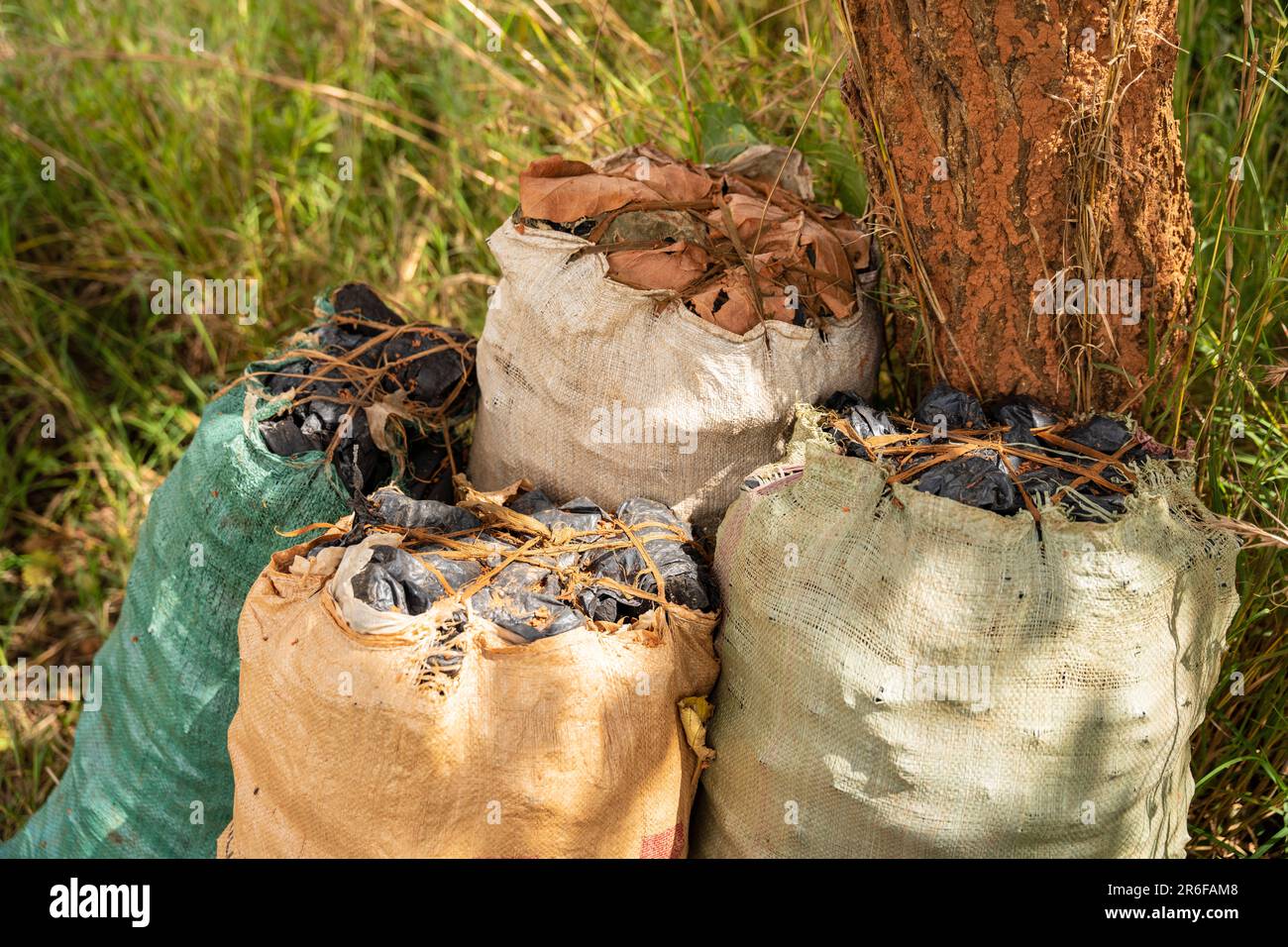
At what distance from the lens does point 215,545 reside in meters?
2.04

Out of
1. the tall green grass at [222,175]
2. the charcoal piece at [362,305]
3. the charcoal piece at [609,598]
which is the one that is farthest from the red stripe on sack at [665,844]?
the tall green grass at [222,175]

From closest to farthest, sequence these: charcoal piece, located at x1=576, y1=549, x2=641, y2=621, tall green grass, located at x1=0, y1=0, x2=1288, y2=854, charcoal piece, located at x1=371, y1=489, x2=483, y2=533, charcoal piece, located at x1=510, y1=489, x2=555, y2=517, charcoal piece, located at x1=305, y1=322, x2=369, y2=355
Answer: charcoal piece, located at x1=576, y1=549, x2=641, y2=621
charcoal piece, located at x1=371, y1=489, x2=483, y2=533
charcoal piece, located at x1=510, y1=489, x2=555, y2=517
charcoal piece, located at x1=305, y1=322, x2=369, y2=355
tall green grass, located at x1=0, y1=0, x2=1288, y2=854

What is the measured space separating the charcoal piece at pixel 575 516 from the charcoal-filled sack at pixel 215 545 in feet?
1.23

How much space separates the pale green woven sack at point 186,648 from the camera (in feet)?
6.60

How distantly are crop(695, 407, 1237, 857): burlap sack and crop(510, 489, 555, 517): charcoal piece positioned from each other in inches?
17.1

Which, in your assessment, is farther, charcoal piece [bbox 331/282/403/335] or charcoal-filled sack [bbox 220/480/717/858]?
charcoal piece [bbox 331/282/403/335]

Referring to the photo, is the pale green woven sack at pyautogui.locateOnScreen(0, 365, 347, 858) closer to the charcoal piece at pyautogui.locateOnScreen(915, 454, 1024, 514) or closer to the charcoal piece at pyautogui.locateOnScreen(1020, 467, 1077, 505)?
the charcoal piece at pyautogui.locateOnScreen(915, 454, 1024, 514)

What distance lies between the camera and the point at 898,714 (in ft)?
5.16

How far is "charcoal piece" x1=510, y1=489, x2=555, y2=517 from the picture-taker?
1.94 metres

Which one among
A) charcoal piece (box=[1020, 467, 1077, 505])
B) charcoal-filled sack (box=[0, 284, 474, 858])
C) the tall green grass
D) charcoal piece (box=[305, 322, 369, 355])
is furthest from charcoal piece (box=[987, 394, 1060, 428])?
charcoal piece (box=[305, 322, 369, 355])

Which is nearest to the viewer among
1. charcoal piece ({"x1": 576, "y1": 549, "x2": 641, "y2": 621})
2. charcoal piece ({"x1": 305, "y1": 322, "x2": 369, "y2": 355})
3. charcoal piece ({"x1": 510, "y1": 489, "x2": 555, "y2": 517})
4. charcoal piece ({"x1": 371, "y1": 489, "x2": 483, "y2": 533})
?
charcoal piece ({"x1": 576, "y1": 549, "x2": 641, "y2": 621})

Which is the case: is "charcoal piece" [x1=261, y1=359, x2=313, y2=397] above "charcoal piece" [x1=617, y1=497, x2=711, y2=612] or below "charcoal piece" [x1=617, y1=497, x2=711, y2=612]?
above

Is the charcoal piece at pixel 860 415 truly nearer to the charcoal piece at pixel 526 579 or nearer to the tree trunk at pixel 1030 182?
the tree trunk at pixel 1030 182
